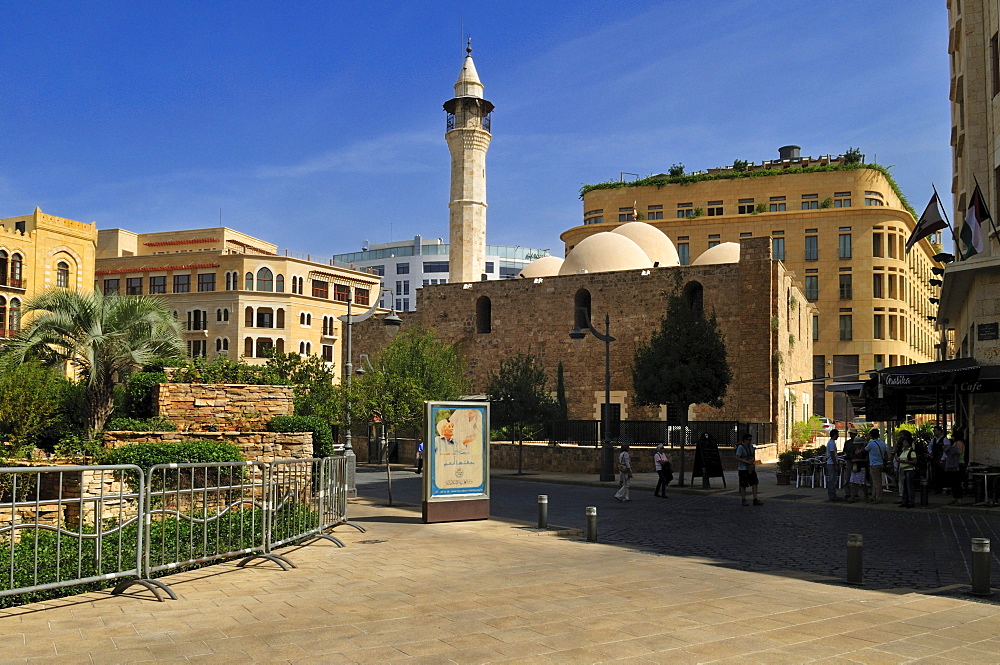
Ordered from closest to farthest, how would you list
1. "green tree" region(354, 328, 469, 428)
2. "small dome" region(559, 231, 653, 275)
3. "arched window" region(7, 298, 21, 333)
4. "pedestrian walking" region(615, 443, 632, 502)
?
"pedestrian walking" region(615, 443, 632, 502) → "green tree" region(354, 328, 469, 428) → "small dome" region(559, 231, 653, 275) → "arched window" region(7, 298, 21, 333)

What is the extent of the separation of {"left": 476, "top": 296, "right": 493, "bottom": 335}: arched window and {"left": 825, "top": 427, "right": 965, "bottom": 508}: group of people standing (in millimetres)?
25734

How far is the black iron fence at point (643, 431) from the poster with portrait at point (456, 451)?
46.0 feet

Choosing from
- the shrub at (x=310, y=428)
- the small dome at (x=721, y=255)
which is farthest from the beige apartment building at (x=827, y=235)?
the shrub at (x=310, y=428)

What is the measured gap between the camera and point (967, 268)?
16.8 metres

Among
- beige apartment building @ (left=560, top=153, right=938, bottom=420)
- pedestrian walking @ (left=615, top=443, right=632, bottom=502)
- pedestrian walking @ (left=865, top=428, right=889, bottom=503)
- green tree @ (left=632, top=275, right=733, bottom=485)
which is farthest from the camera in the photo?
beige apartment building @ (left=560, top=153, right=938, bottom=420)

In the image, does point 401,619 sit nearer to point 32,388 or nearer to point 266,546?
point 266,546

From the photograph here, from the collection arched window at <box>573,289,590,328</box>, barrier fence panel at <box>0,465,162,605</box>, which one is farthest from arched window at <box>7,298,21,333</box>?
barrier fence panel at <box>0,465,162,605</box>

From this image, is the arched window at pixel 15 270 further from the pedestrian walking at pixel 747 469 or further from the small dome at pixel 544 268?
the pedestrian walking at pixel 747 469

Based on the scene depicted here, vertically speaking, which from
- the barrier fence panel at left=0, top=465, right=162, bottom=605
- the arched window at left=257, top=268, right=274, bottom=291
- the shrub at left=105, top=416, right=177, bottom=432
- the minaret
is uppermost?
the minaret

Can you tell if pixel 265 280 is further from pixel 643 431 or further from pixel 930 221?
pixel 930 221

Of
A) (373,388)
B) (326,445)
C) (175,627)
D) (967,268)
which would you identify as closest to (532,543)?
(175,627)

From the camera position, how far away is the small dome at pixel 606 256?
41.5 m

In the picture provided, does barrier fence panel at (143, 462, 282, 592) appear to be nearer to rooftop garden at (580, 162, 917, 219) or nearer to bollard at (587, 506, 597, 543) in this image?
bollard at (587, 506, 597, 543)

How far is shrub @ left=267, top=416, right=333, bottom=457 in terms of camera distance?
1808 centimetres
